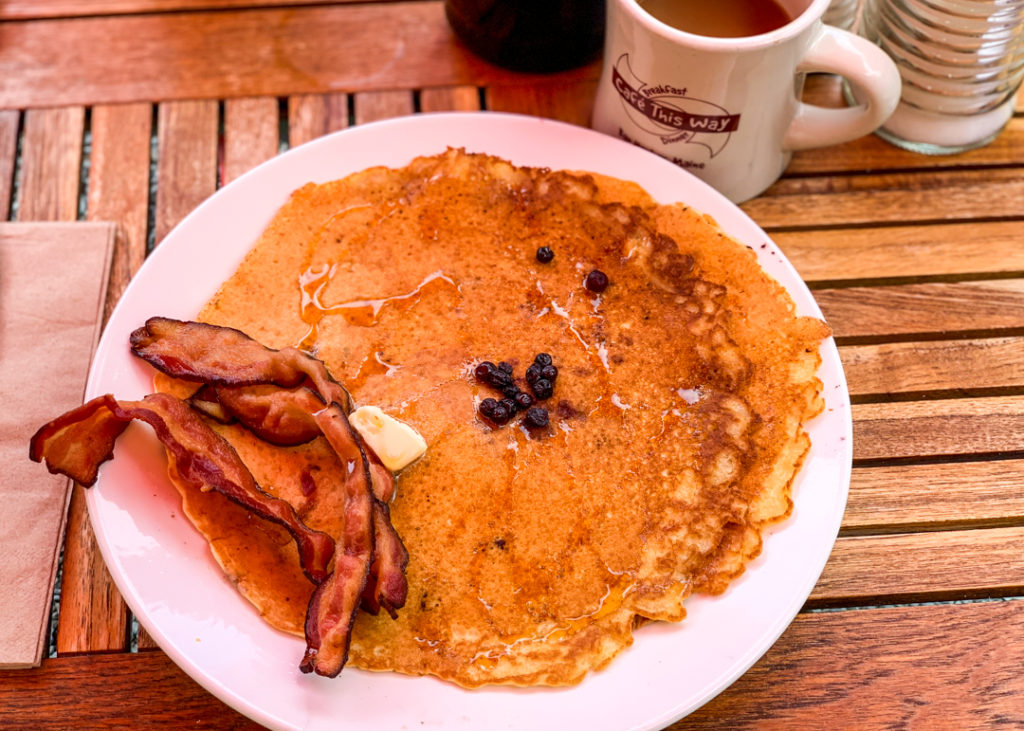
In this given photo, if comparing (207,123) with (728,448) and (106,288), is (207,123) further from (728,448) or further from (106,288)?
(728,448)

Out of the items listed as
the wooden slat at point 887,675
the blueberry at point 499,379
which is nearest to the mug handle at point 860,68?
the blueberry at point 499,379

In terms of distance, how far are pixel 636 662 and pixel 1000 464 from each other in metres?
0.71

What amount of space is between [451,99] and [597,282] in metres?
0.59

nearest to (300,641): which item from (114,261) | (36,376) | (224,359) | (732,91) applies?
(224,359)

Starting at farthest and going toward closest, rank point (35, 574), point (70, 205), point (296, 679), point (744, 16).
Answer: point (70, 205), point (744, 16), point (35, 574), point (296, 679)

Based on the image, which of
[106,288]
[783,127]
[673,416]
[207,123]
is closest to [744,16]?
[783,127]

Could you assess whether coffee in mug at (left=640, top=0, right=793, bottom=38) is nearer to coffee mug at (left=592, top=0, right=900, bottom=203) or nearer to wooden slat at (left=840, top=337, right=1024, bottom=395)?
coffee mug at (left=592, top=0, right=900, bottom=203)

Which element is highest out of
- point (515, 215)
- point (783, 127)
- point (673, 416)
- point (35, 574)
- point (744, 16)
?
point (744, 16)

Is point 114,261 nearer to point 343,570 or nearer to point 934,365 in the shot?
point 343,570

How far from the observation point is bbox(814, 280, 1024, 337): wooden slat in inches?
64.9

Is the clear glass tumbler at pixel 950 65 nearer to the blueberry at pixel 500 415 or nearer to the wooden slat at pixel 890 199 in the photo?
the wooden slat at pixel 890 199

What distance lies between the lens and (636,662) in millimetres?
1241

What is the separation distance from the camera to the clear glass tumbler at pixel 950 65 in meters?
1.64

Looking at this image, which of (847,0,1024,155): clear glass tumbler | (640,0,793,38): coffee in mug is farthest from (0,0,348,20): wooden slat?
(847,0,1024,155): clear glass tumbler
